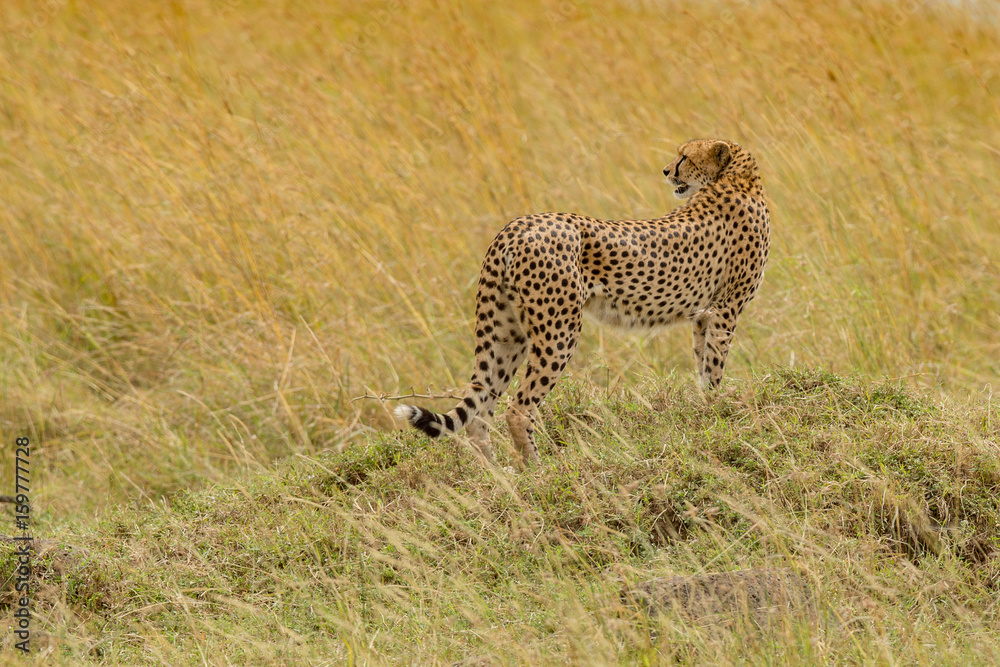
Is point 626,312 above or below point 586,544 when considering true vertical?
above

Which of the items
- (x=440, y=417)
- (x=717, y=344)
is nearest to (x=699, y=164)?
(x=717, y=344)

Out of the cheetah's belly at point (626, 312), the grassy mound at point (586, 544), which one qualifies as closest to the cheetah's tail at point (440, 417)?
the grassy mound at point (586, 544)

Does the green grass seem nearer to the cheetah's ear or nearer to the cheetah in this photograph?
the cheetah

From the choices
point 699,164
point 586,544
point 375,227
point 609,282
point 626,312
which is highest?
point 699,164

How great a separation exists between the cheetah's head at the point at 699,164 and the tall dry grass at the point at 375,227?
859 millimetres

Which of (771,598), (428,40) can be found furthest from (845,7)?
(771,598)

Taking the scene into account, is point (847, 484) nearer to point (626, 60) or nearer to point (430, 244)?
point (430, 244)

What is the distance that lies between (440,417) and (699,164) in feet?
4.48

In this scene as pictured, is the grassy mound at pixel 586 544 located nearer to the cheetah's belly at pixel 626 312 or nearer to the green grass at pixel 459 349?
the green grass at pixel 459 349

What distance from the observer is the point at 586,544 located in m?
3.47

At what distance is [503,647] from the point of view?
3.04 metres

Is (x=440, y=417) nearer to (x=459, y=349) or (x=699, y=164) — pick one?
(x=699, y=164)

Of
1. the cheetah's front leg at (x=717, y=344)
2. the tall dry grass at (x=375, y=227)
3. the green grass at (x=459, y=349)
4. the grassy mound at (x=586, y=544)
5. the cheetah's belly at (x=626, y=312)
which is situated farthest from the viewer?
the tall dry grass at (x=375, y=227)

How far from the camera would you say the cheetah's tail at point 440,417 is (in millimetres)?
3516
